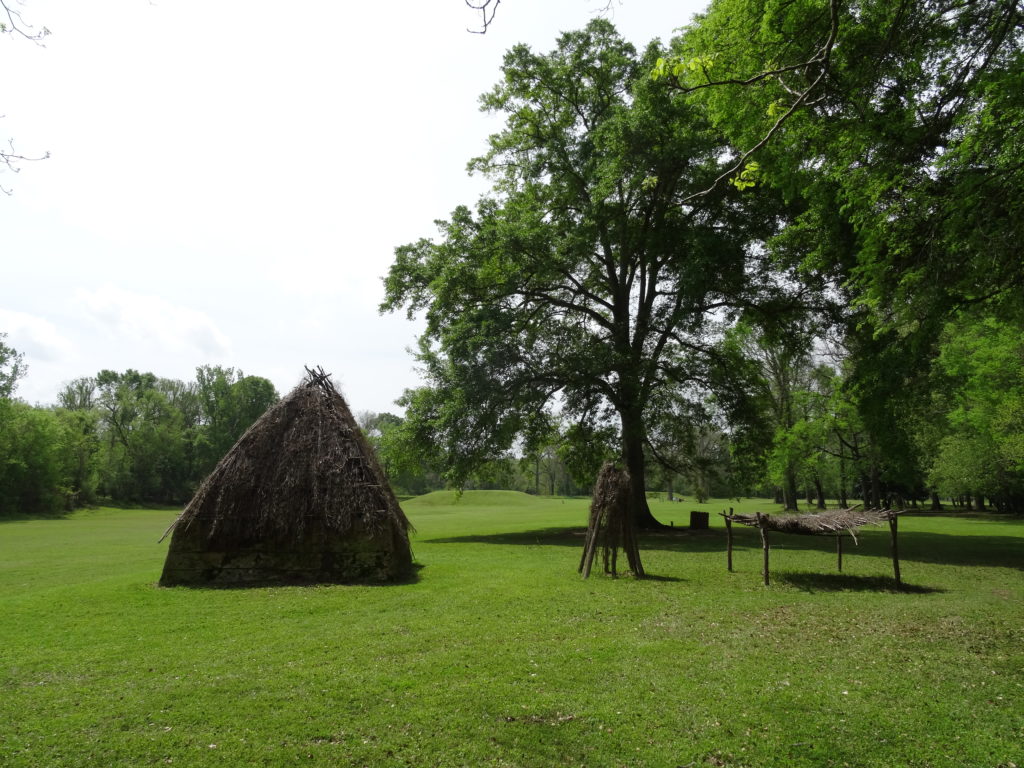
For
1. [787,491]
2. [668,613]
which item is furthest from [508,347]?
[787,491]

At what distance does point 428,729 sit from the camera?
5418 mm

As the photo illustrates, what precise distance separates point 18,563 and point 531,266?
2021cm

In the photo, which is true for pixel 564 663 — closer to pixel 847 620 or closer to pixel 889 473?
pixel 847 620

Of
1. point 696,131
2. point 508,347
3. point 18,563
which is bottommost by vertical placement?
point 18,563

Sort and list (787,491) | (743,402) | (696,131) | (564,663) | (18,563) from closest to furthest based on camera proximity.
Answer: (564,663), (18,563), (696,131), (743,402), (787,491)

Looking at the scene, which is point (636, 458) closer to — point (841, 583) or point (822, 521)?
point (822, 521)

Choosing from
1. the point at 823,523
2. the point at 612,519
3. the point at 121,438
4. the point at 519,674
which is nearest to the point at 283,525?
the point at 612,519

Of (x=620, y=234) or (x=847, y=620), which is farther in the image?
(x=620, y=234)

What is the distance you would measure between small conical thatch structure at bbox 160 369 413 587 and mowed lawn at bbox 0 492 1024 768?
889 millimetres

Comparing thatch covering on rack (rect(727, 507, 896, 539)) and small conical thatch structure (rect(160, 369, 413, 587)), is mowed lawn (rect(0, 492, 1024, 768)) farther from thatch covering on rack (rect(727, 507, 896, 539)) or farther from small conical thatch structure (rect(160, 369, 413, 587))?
thatch covering on rack (rect(727, 507, 896, 539))

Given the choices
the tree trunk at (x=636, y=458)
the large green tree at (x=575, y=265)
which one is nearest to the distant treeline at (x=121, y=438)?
the large green tree at (x=575, y=265)

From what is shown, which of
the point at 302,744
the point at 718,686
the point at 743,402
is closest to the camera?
the point at 302,744

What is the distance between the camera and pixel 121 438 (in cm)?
7269

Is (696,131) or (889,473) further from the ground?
(696,131)
